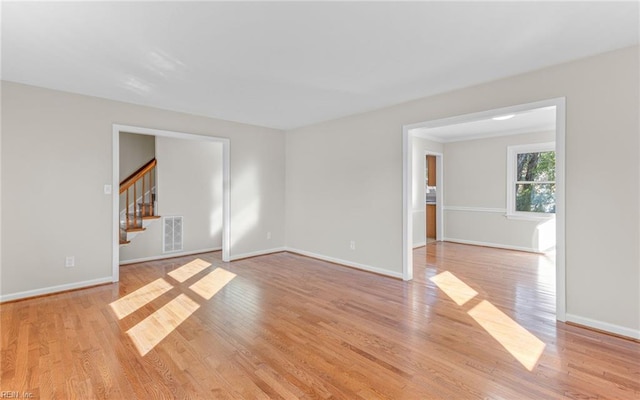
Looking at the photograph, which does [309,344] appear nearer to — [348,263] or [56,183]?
[348,263]

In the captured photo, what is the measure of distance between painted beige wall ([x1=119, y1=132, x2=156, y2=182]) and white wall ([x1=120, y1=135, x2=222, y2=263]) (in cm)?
20

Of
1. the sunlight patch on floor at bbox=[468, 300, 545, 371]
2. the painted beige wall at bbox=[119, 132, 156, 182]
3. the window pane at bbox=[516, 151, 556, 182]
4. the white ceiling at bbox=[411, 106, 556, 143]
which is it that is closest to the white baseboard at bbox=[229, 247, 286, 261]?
the painted beige wall at bbox=[119, 132, 156, 182]

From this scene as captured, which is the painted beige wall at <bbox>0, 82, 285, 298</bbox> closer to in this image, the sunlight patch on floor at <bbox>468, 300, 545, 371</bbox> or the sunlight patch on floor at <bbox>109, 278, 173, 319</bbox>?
the sunlight patch on floor at <bbox>109, 278, 173, 319</bbox>

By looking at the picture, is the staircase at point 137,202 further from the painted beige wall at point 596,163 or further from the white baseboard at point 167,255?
the painted beige wall at point 596,163

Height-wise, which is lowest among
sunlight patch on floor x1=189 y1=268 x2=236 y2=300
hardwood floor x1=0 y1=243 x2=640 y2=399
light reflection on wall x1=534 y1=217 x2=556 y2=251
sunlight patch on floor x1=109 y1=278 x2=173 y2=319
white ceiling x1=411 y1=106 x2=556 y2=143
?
hardwood floor x1=0 y1=243 x2=640 y2=399

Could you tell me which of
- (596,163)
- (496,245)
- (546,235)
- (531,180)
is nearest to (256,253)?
(596,163)

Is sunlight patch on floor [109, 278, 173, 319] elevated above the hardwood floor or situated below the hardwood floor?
above

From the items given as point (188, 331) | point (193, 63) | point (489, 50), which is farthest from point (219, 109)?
point (489, 50)

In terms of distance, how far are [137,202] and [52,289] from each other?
2.24 meters

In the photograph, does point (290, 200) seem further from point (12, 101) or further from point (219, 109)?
point (12, 101)

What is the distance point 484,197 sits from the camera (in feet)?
22.7

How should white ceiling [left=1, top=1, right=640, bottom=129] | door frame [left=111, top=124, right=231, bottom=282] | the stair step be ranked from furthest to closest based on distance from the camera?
the stair step < door frame [left=111, top=124, right=231, bottom=282] < white ceiling [left=1, top=1, right=640, bottom=129]

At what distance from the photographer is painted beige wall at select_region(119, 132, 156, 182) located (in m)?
5.64

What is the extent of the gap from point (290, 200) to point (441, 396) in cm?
462
